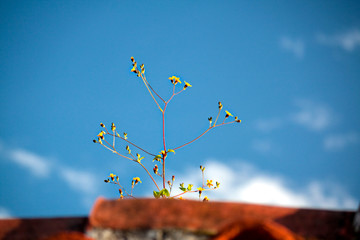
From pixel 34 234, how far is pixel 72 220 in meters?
0.21

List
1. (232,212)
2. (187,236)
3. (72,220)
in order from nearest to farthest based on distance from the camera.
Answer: (187,236)
(232,212)
(72,220)

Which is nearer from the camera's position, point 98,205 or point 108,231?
point 108,231

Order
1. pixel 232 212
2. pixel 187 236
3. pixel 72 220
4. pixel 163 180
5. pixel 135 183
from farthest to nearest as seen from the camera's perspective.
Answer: pixel 135 183 → pixel 163 180 → pixel 72 220 → pixel 232 212 → pixel 187 236

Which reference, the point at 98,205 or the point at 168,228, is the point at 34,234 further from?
the point at 168,228

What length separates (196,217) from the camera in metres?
1.56

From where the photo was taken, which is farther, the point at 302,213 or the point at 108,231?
the point at 302,213

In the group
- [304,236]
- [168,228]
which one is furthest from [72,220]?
[304,236]

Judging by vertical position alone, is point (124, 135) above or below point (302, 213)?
above

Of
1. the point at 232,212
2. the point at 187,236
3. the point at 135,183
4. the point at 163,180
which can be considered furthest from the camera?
the point at 135,183

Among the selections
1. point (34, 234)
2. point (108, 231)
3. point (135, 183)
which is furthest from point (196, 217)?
point (135, 183)

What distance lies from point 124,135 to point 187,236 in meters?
2.03

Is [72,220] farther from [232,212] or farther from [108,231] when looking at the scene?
[232,212]

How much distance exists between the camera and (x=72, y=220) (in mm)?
1832

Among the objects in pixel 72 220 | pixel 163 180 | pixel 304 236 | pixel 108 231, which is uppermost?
pixel 163 180
